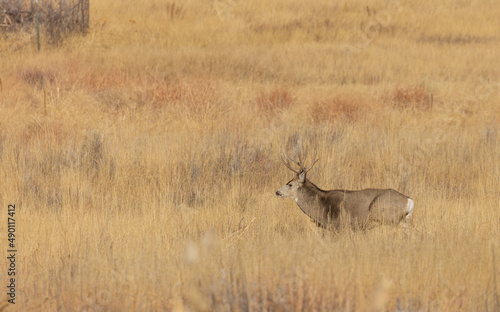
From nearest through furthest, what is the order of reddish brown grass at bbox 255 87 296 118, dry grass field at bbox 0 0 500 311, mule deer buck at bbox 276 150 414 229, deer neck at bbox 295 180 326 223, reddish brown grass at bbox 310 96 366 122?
1. dry grass field at bbox 0 0 500 311
2. mule deer buck at bbox 276 150 414 229
3. deer neck at bbox 295 180 326 223
4. reddish brown grass at bbox 310 96 366 122
5. reddish brown grass at bbox 255 87 296 118

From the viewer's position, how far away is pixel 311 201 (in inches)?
189

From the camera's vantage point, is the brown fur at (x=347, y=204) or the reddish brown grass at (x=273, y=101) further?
the reddish brown grass at (x=273, y=101)

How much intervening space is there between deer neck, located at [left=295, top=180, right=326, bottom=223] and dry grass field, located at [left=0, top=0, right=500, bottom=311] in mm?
102

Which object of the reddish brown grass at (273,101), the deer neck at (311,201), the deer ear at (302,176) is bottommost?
the reddish brown grass at (273,101)

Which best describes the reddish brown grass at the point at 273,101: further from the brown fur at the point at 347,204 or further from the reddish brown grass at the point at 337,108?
the brown fur at the point at 347,204

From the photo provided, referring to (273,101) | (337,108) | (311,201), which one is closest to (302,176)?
(311,201)

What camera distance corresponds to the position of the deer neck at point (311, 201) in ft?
15.6

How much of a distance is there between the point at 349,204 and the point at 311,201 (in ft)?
0.99

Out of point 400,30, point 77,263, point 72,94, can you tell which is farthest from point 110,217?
point 400,30

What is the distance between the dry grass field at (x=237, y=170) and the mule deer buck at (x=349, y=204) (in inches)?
4.1

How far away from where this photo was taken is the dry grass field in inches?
131

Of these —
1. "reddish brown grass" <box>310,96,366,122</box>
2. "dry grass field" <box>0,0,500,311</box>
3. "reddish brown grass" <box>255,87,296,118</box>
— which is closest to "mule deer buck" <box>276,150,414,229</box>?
"dry grass field" <box>0,0,500,311</box>

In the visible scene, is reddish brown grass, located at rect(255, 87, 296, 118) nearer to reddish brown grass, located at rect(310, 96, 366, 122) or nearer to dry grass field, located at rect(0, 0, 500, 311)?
dry grass field, located at rect(0, 0, 500, 311)

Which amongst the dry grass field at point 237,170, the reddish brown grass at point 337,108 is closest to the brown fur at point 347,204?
the dry grass field at point 237,170
